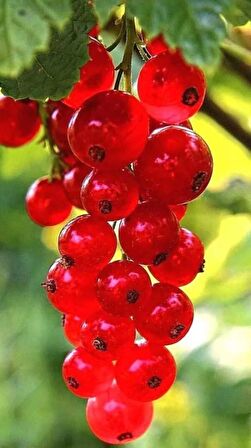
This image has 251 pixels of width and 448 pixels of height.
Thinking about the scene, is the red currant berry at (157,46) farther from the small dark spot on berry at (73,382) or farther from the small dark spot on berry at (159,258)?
the small dark spot on berry at (73,382)

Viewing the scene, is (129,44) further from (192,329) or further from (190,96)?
(192,329)

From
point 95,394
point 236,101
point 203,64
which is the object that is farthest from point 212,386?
point 203,64

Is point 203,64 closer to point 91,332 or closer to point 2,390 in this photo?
point 91,332

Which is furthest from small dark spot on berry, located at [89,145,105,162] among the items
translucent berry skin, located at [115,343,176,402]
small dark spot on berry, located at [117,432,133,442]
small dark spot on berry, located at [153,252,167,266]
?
small dark spot on berry, located at [117,432,133,442]

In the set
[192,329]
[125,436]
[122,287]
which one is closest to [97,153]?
[122,287]

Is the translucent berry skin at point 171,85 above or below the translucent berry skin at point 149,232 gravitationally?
above

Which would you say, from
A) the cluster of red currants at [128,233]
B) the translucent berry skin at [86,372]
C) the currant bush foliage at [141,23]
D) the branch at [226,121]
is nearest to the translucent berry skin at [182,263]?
the cluster of red currants at [128,233]
